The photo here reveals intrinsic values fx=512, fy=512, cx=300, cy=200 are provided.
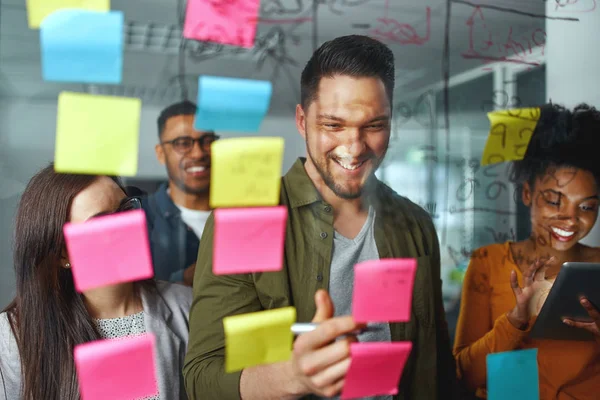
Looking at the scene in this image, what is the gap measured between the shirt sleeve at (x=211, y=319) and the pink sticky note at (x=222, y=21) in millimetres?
303

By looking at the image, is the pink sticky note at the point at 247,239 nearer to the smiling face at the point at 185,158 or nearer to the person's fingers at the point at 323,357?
the person's fingers at the point at 323,357

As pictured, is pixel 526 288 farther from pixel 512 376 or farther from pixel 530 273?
pixel 512 376

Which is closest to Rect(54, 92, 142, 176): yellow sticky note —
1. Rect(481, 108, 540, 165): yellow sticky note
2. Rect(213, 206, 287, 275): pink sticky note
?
Rect(213, 206, 287, 275): pink sticky note

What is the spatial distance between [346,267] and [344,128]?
0.79 feet

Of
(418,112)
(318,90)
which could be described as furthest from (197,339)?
(418,112)

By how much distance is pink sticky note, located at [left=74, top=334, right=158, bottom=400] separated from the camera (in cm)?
71

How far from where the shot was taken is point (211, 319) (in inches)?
34.3

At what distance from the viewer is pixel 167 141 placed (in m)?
1.19

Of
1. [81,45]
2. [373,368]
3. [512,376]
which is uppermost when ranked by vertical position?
[81,45]

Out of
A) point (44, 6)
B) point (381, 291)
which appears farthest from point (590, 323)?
point (44, 6)

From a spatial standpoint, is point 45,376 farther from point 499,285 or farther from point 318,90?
point 499,285

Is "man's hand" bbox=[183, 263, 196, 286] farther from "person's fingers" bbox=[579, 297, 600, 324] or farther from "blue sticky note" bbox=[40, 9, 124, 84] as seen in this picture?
"person's fingers" bbox=[579, 297, 600, 324]

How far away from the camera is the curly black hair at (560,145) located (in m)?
1.13

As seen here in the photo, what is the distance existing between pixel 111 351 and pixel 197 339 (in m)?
0.18
